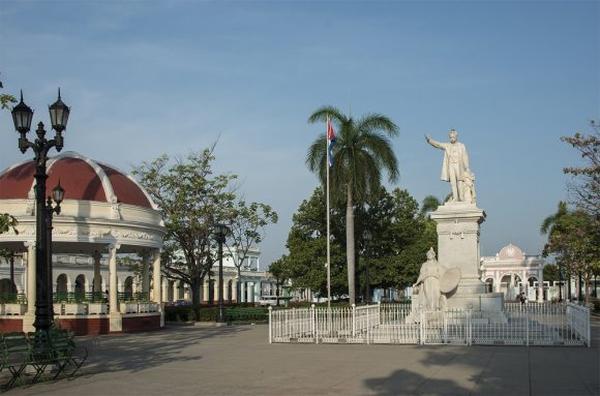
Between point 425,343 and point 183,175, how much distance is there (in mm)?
27450

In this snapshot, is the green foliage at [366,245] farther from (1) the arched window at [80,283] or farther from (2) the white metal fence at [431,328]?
(1) the arched window at [80,283]

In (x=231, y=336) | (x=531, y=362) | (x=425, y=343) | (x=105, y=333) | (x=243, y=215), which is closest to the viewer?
(x=531, y=362)

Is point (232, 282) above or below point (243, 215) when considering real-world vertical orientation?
below

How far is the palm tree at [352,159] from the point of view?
38.1 metres

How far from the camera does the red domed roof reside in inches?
1238

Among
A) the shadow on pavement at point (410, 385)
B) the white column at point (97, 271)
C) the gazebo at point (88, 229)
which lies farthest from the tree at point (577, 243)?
the shadow on pavement at point (410, 385)

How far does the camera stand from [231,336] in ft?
92.3

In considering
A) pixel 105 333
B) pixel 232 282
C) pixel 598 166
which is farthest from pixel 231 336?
pixel 232 282

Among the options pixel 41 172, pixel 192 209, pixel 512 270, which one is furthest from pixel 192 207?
pixel 512 270

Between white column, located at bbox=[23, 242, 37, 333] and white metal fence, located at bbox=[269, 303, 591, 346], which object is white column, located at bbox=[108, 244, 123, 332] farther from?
white metal fence, located at bbox=[269, 303, 591, 346]

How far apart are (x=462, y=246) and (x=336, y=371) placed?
12926 millimetres

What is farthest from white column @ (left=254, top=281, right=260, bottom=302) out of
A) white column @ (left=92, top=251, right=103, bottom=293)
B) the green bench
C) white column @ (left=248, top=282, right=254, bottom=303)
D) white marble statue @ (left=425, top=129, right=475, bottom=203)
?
the green bench

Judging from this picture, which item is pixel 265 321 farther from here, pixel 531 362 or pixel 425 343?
pixel 531 362

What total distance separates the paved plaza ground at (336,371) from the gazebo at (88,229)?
9233mm
